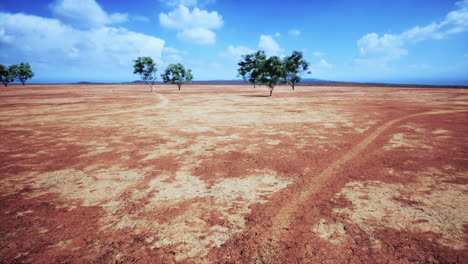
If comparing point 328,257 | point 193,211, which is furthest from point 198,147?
point 328,257

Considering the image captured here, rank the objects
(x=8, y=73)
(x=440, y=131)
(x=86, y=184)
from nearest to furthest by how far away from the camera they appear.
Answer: (x=86, y=184) < (x=440, y=131) < (x=8, y=73)

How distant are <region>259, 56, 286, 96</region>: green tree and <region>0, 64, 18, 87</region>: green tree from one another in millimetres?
97470

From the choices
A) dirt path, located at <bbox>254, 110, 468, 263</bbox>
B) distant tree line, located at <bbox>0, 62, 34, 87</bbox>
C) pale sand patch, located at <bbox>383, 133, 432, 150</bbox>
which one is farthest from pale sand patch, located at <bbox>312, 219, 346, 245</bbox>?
distant tree line, located at <bbox>0, 62, 34, 87</bbox>

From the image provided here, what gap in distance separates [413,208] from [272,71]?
3370 centimetres

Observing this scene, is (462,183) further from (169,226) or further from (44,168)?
(44,168)

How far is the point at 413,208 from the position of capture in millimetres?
4312

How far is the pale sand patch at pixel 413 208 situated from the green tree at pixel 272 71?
32.0m

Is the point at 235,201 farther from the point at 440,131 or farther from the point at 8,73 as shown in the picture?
the point at 8,73

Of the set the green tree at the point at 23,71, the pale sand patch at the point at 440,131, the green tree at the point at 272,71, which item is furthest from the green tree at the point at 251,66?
the green tree at the point at 23,71

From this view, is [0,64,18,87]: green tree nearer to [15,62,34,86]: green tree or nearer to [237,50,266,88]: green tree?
[15,62,34,86]: green tree

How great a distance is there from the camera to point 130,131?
1136cm

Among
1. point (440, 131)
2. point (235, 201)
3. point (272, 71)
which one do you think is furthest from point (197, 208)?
point (272, 71)

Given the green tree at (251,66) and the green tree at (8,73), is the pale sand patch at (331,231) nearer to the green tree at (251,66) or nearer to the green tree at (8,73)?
the green tree at (251,66)

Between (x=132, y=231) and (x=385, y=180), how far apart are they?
5.82 meters
